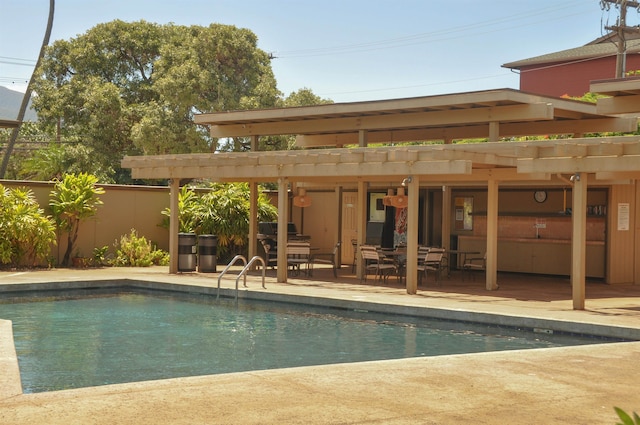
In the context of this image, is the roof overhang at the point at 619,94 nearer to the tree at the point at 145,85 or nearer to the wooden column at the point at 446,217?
the wooden column at the point at 446,217

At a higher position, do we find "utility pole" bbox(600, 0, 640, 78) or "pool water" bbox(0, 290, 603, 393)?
"utility pole" bbox(600, 0, 640, 78)

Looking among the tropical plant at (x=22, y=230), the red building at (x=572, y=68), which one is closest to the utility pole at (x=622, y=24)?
the red building at (x=572, y=68)

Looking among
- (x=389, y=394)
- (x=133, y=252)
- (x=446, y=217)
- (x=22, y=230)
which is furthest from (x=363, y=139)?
(x=389, y=394)

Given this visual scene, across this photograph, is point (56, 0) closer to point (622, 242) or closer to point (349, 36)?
point (349, 36)

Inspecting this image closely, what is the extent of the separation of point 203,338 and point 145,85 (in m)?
30.7

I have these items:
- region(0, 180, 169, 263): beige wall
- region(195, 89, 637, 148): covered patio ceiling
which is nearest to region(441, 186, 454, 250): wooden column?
region(195, 89, 637, 148): covered patio ceiling

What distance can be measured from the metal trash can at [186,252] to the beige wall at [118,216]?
9.82 feet

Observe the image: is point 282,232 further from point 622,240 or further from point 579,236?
point 622,240

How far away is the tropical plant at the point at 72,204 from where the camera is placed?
2147 centimetres

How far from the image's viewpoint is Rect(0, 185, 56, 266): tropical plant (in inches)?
790

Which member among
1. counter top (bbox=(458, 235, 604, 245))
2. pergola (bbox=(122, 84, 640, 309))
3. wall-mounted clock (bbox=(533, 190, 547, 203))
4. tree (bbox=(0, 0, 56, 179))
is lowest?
counter top (bbox=(458, 235, 604, 245))

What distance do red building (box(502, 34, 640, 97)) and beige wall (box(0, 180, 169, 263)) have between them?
2810cm

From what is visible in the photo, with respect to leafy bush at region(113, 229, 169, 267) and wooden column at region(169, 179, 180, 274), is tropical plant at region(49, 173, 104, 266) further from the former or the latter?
wooden column at region(169, 179, 180, 274)

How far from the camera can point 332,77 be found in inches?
2399
